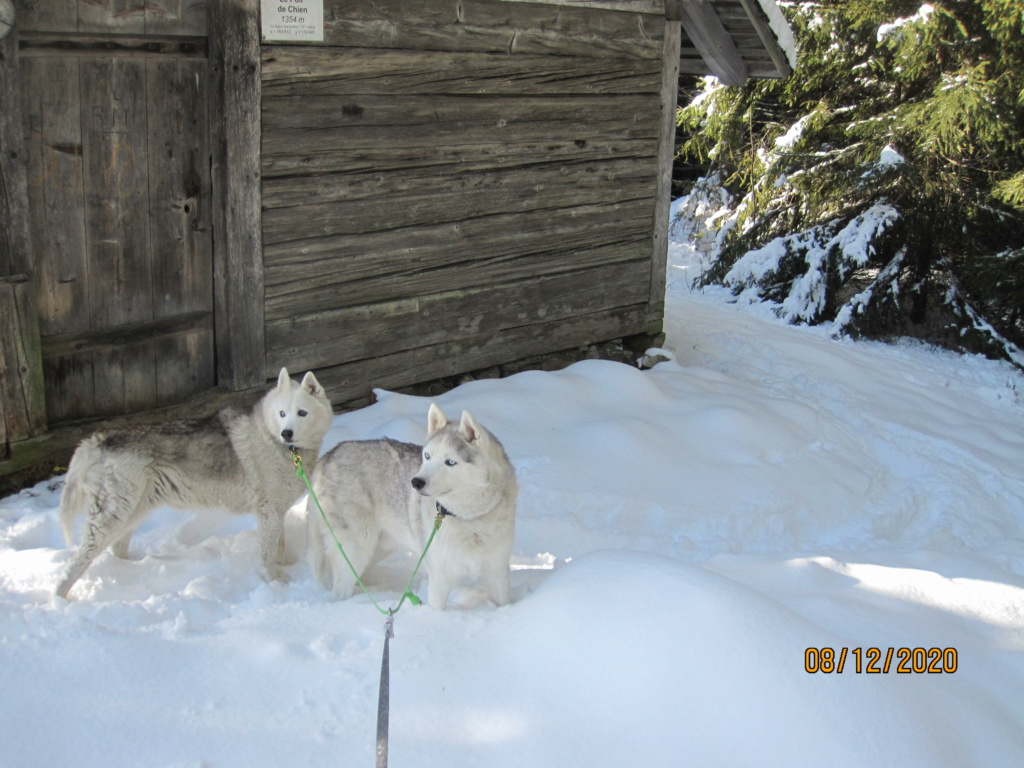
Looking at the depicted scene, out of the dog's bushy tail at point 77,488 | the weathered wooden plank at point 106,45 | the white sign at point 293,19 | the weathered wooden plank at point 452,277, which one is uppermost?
the white sign at point 293,19

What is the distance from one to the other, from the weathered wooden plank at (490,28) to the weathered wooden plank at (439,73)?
2.9 inches

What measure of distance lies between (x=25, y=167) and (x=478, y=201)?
3.49m

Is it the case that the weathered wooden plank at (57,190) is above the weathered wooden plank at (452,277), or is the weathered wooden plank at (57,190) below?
above

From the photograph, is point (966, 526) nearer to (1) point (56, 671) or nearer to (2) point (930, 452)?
(2) point (930, 452)

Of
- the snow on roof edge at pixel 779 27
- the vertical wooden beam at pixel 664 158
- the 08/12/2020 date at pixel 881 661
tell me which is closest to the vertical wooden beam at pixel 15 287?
the 08/12/2020 date at pixel 881 661

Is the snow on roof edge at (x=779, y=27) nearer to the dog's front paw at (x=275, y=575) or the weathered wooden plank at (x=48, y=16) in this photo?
the weathered wooden plank at (x=48, y=16)

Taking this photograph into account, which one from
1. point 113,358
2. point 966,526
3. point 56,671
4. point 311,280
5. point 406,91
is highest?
point 406,91

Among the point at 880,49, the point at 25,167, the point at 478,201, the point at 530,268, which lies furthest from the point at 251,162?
the point at 880,49

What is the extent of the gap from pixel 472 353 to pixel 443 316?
0.49 metres

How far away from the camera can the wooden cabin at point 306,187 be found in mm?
5652

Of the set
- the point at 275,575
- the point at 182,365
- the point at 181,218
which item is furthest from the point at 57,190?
the point at 275,575

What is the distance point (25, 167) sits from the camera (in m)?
5.45

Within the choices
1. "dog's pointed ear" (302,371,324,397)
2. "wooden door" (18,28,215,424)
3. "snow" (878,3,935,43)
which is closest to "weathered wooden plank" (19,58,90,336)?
"wooden door" (18,28,215,424)

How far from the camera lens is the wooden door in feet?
18.4
